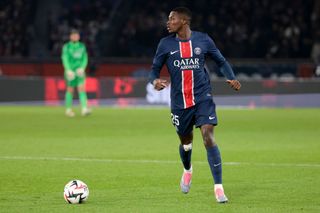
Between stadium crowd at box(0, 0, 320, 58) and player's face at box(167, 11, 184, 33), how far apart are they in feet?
78.8

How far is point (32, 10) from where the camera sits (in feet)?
114

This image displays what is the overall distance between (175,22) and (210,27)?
2488cm

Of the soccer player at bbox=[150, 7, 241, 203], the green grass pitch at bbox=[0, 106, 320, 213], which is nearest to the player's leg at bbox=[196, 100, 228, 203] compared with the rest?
the soccer player at bbox=[150, 7, 241, 203]

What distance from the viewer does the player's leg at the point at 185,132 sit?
9.82 m

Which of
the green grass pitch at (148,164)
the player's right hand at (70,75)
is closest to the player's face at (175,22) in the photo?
the green grass pitch at (148,164)

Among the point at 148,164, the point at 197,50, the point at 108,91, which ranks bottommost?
the point at 108,91

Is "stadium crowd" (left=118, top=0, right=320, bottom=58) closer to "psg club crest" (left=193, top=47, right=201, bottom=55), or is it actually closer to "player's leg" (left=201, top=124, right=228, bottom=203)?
"psg club crest" (left=193, top=47, right=201, bottom=55)

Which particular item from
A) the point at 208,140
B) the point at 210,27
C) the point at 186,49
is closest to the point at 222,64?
the point at 186,49

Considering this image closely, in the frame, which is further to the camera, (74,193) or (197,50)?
(197,50)

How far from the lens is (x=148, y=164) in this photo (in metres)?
13.0

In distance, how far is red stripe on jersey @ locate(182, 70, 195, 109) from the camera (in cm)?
973

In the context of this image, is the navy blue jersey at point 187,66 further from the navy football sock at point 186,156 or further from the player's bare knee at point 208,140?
the navy football sock at point 186,156

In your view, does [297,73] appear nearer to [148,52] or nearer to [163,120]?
[148,52]

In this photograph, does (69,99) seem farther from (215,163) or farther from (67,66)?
(215,163)
